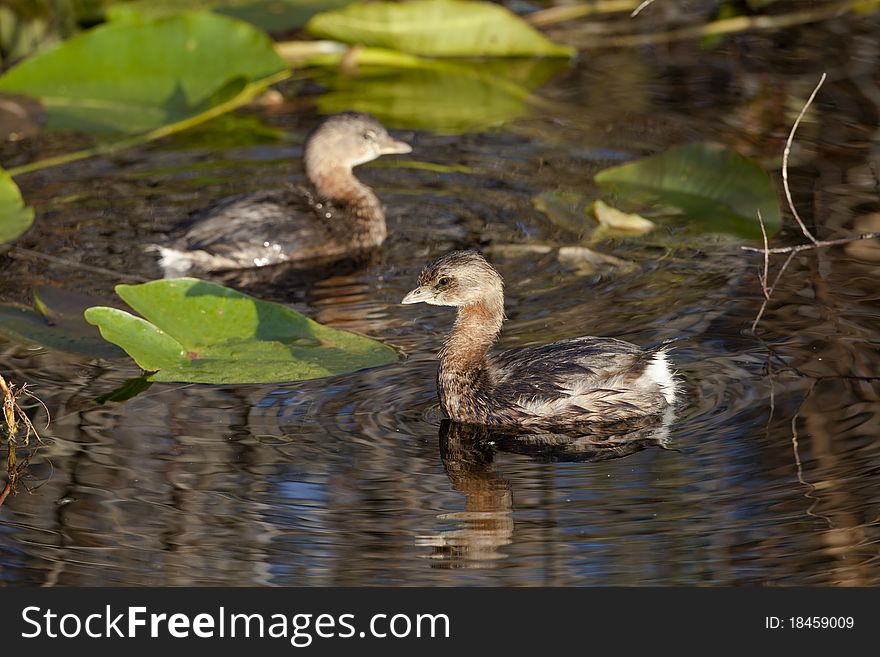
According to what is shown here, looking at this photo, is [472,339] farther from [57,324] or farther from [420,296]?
[57,324]

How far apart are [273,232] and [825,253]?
10.2ft

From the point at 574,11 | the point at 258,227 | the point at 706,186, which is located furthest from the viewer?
the point at 574,11

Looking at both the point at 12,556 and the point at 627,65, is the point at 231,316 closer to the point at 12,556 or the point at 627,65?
the point at 12,556

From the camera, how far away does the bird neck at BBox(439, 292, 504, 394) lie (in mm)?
6355

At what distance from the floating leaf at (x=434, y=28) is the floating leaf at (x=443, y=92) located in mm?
225

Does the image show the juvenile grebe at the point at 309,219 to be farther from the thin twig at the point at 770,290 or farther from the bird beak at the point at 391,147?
the thin twig at the point at 770,290

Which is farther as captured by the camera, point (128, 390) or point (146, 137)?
point (146, 137)

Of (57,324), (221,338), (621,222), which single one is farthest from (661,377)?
(57,324)

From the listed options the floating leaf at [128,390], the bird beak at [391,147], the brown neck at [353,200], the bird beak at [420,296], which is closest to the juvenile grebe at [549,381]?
the bird beak at [420,296]

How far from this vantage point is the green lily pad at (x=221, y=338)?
651cm

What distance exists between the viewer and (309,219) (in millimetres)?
8859

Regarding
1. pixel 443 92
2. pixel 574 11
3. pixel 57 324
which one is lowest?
pixel 57 324

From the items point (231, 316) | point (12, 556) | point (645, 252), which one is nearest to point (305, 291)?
point (231, 316)

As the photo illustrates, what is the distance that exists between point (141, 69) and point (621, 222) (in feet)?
12.5
